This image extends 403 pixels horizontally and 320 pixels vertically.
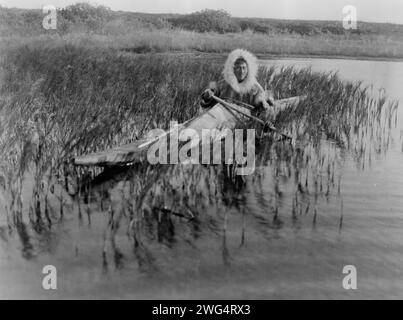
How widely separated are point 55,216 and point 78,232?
0.31 m

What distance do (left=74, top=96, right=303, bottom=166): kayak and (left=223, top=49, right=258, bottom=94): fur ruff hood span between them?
0.23 m

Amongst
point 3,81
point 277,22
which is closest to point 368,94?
point 277,22

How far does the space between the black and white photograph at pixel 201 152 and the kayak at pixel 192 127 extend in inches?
0.6

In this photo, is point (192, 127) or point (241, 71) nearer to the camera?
point (192, 127)

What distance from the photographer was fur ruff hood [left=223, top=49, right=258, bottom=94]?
6.51 meters

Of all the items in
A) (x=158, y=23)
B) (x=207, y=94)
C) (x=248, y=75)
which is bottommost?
(x=207, y=94)

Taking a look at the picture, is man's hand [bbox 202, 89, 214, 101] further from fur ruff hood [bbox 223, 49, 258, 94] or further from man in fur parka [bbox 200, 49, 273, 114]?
fur ruff hood [bbox 223, 49, 258, 94]

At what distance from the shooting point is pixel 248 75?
652 cm

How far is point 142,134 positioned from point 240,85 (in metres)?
1.24

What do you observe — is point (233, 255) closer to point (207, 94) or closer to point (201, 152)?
point (201, 152)

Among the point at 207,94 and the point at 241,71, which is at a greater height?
the point at 241,71

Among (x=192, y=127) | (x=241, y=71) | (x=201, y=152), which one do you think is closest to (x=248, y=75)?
(x=241, y=71)

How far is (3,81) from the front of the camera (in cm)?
636
